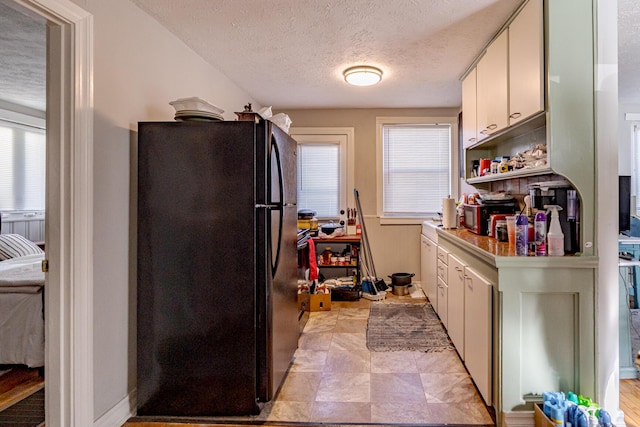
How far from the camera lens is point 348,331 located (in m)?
3.25

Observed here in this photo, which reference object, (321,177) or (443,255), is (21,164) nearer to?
(321,177)

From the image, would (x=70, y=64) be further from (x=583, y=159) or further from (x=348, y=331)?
(x=348, y=331)

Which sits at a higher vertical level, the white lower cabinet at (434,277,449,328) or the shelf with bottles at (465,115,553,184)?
the shelf with bottles at (465,115,553,184)

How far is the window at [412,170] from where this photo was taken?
4699 millimetres

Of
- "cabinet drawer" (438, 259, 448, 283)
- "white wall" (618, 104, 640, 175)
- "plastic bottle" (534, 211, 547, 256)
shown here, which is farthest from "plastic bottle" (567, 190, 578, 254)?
"white wall" (618, 104, 640, 175)

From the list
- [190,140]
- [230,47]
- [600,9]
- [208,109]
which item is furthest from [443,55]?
[190,140]

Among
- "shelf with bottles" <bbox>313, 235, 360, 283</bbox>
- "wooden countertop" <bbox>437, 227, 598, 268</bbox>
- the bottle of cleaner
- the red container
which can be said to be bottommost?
"shelf with bottles" <bbox>313, 235, 360, 283</bbox>

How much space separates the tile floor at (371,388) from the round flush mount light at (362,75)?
7.52 ft

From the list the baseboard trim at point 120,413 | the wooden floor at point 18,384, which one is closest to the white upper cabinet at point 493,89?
the baseboard trim at point 120,413

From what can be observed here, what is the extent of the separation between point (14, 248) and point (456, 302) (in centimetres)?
395

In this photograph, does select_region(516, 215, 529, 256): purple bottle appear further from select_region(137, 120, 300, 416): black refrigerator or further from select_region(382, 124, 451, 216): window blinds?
select_region(382, 124, 451, 216): window blinds

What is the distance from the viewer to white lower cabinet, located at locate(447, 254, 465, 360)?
2437mm

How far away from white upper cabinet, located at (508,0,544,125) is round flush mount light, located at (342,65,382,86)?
1.17m

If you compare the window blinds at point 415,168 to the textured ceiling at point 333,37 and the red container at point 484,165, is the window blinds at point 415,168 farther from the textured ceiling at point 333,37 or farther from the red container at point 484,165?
the red container at point 484,165
